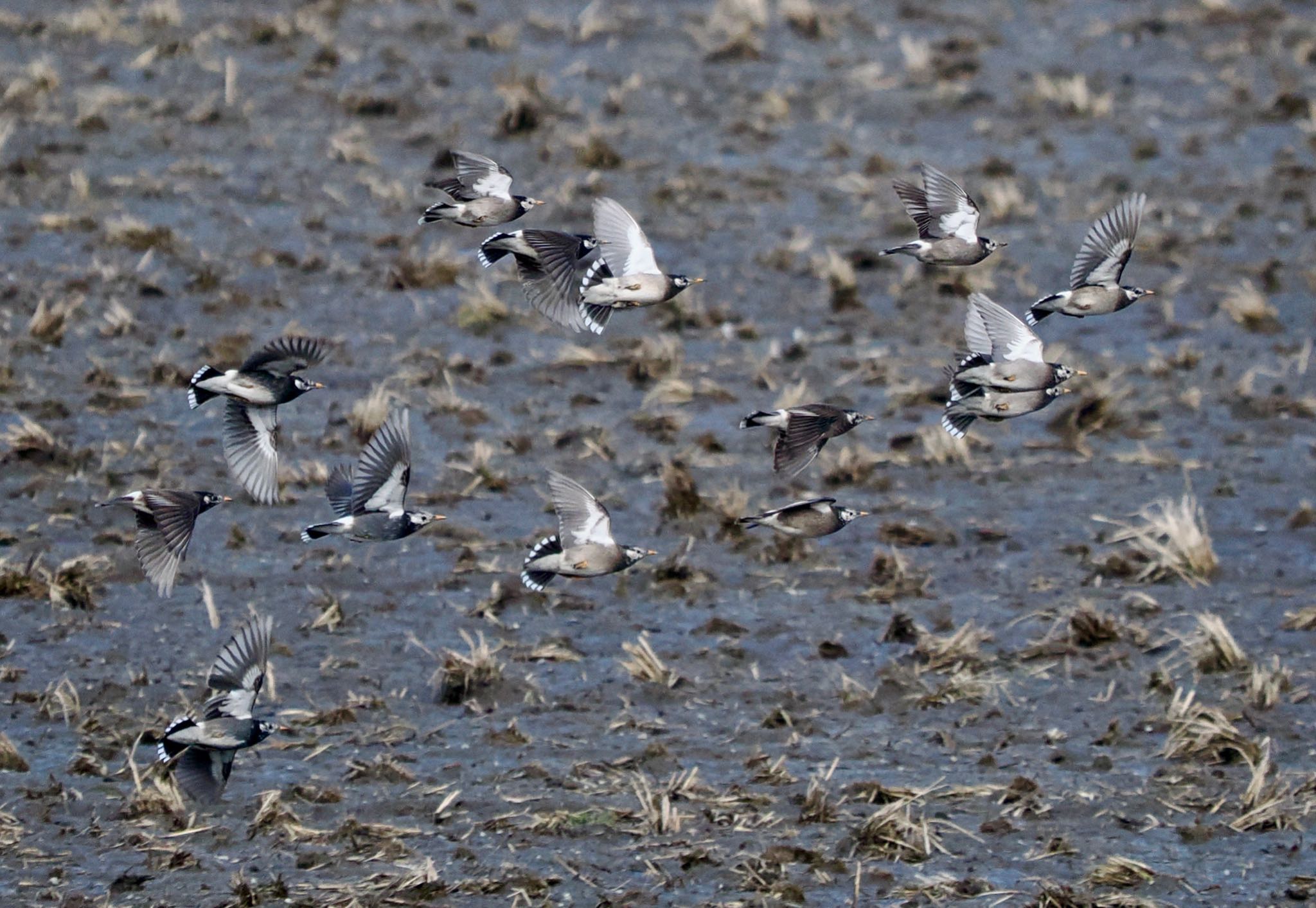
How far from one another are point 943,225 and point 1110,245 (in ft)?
2.47

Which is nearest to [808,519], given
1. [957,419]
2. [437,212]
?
[957,419]

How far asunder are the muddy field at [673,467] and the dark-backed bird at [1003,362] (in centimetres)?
261

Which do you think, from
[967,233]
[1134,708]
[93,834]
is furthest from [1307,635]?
[93,834]

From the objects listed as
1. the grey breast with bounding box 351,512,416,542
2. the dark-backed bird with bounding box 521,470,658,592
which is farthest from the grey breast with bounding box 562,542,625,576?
the grey breast with bounding box 351,512,416,542

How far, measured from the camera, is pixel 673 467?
1503cm

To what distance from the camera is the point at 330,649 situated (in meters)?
13.3

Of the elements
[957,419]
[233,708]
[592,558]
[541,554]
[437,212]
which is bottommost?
[233,708]

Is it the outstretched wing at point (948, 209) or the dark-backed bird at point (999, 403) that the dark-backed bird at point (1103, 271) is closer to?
the dark-backed bird at point (999, 403)

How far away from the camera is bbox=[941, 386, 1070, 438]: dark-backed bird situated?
31.2ft

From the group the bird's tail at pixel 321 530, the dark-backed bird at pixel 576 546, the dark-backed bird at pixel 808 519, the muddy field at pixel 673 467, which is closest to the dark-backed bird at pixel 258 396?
the bird's tail at pixel 321 530

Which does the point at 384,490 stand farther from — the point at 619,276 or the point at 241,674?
the point at 619,276

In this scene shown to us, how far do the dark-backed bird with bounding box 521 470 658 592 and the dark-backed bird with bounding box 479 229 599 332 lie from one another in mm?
712

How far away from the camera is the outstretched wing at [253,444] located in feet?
33.3

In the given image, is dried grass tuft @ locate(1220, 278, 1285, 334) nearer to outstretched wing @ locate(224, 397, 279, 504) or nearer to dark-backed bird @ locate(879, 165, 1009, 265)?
dark-backed bird @ locate(879, 165, 1009, 265)
